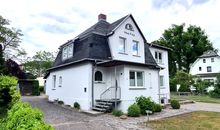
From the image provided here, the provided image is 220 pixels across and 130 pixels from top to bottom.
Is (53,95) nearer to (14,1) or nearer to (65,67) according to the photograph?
(65,67)

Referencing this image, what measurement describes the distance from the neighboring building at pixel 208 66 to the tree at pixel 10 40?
38214 millimetres

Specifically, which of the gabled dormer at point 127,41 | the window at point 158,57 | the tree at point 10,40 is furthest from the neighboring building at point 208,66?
the tree at point 10,40

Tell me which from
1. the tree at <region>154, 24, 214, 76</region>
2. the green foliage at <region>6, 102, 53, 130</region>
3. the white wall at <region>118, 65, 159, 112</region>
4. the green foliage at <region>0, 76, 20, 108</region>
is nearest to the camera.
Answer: the green foliage at <region>6, 102, 53, 130</region>

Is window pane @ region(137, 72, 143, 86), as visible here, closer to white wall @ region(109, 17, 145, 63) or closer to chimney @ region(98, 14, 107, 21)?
white wall @ region(109, 17, 145, 63)

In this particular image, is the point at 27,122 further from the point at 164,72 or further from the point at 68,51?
the point at 164,72

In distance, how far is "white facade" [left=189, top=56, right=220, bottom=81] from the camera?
1753 inches

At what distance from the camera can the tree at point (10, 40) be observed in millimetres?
31586

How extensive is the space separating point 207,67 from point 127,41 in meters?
36.2

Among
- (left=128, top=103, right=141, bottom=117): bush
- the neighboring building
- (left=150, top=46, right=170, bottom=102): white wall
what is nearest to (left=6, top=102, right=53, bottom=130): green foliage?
(left=128, top=103, right=141, bottom=117): bush

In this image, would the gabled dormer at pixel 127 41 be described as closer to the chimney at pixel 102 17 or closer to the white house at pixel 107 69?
the white house at pixel 107 69

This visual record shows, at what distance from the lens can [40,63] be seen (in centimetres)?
5009

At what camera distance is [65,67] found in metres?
19.1

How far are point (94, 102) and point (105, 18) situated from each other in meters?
9.44

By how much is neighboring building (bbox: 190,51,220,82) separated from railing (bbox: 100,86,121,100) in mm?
34943
